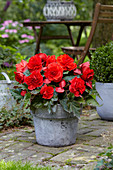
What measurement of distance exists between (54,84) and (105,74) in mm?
1006

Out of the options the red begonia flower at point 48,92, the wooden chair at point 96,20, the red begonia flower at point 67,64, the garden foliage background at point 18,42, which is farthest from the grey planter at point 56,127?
the wooden chair at point 96,20

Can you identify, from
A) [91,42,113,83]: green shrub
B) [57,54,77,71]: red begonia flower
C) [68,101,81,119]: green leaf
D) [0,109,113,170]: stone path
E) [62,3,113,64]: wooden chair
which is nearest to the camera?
[0,109,113,170]: stone path

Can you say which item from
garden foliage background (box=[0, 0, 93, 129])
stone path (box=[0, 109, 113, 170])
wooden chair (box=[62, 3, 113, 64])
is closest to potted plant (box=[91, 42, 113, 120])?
stone path (box=[0, 109, 113, 170])

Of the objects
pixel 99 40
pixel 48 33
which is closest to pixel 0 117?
pixel 99 40

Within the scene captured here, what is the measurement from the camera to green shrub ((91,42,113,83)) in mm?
3760

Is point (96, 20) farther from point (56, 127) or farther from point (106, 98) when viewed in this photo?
point (56, 127)

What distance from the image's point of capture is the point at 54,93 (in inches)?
114

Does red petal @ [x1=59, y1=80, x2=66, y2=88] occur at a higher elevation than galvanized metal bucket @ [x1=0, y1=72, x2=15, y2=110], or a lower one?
higher

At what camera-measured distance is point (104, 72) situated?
376cm

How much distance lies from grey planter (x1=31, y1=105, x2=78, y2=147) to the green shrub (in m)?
0.97

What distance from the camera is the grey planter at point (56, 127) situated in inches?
115

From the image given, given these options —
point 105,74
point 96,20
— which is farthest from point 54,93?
point 96,20

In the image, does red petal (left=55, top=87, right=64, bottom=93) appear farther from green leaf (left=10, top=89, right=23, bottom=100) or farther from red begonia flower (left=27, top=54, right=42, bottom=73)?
green leaf (left=10, top=89, right=23, bottom=100)

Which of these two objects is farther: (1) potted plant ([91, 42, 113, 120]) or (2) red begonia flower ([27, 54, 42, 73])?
(1) potted plant ([91, 42, 113, 120])
